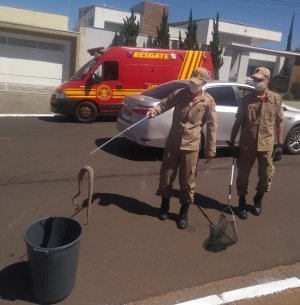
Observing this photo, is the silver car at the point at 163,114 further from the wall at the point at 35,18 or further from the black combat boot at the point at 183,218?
the wall at the point at 35,18

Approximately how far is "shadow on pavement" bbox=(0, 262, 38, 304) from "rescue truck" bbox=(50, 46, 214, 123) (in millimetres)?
8079

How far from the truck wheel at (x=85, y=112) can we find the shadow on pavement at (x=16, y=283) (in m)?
8.05

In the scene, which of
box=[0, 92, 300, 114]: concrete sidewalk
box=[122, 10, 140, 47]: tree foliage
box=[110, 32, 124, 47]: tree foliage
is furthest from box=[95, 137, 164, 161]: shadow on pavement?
box=[122, 10, 140, 47]: tree foliage

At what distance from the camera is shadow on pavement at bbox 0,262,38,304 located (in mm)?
3355

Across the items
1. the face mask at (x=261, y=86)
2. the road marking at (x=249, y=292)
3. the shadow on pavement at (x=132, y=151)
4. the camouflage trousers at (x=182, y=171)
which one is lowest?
the road marking at (x=249, y=292)

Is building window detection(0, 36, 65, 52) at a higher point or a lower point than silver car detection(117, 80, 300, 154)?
higher

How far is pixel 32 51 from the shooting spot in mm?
24750

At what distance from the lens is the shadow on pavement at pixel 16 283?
3.36m

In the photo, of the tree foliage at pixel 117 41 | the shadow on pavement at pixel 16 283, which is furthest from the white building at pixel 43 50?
the shadow on pavement at pixel 16 283

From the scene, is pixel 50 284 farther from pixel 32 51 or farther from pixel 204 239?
pixel 32 51

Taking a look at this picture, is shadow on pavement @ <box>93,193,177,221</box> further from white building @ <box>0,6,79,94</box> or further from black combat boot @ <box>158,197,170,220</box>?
white building @ <box>0,6,79,94</box>

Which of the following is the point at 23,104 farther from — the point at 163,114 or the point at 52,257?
the point at 52,257

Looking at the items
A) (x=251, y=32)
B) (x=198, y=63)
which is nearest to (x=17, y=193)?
(x=198, y=63)

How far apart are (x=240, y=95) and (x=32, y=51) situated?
64.6ft
